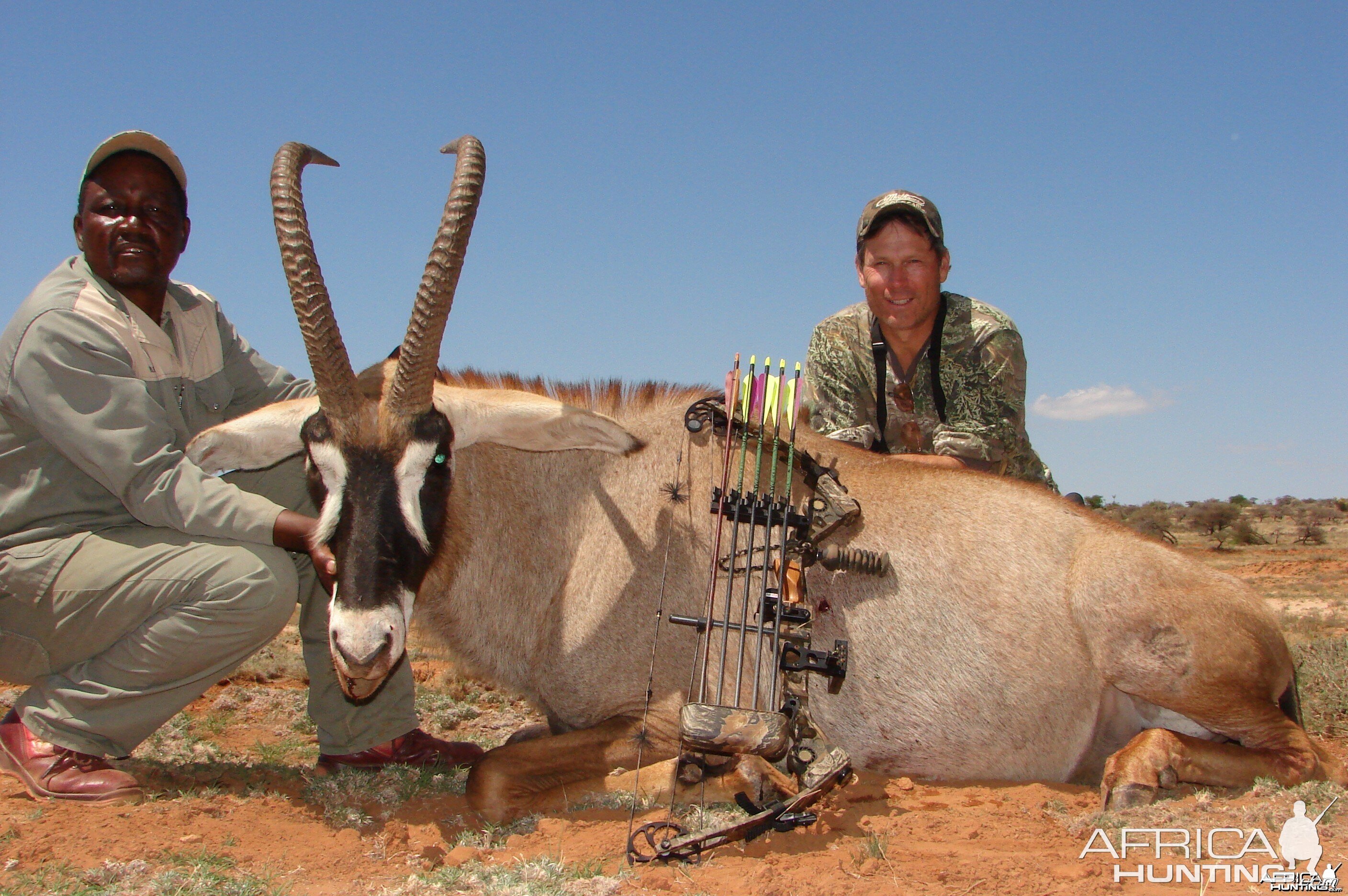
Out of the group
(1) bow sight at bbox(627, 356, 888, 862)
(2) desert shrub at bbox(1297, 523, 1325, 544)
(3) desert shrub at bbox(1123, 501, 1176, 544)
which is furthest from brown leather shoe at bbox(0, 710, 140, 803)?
(2) desert shrub at bbox(1297, 523, 1325, 544)

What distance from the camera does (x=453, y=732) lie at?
22.3 feet

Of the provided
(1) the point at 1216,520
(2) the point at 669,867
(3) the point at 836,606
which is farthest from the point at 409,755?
(1) the point at 1216,520

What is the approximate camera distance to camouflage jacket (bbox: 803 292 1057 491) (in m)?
6.98

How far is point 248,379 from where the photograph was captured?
235 inches

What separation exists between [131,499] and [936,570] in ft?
13.4

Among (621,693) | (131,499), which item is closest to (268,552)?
(131,499)

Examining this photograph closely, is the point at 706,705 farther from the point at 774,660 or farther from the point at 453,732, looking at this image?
the point at 453,732

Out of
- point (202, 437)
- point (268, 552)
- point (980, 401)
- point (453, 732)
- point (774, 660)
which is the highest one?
point (980, 401)

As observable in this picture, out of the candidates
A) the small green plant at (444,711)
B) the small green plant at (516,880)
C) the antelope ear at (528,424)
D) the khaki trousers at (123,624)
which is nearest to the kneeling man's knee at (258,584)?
the khaki trousers at (123,624)

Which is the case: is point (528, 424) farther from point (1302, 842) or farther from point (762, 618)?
point (1302, 842)

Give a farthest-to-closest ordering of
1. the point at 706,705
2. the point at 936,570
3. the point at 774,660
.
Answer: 1. the point at 936,570
2. the point at 774,660
3. the point at 706,705

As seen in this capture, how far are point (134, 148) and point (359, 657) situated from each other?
11.0 feet

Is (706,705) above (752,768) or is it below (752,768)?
above

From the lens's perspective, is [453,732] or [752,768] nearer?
[752,768]
